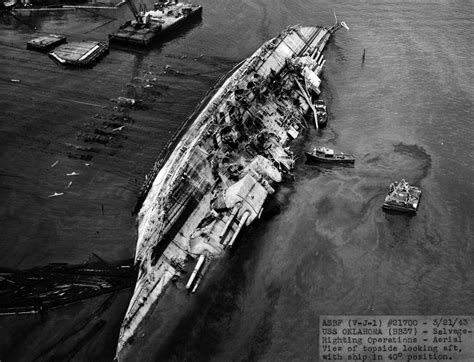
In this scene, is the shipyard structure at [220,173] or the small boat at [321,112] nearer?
the shipyard structure at [220,173]

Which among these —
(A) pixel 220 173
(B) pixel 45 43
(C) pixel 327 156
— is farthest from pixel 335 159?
(B) pixel 45 43

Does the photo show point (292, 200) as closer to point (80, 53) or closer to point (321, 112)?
point (321, 112)

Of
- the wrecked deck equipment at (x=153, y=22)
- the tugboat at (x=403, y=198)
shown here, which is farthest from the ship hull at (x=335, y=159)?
the wrecked deck equipment at (x=153, y=22)

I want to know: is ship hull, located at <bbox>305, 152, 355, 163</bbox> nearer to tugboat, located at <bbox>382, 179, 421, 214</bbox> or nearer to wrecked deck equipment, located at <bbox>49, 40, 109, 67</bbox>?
tugboat, located at <bbox>382, 179, 421, 214</bbox>

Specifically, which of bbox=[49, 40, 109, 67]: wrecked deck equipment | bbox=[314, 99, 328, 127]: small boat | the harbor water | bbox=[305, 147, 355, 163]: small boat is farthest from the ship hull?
bbox=[49, 40, 109, 67]: wrecked deck equipment

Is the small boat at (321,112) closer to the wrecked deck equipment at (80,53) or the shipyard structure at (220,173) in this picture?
the shipyard structure at (220,173)

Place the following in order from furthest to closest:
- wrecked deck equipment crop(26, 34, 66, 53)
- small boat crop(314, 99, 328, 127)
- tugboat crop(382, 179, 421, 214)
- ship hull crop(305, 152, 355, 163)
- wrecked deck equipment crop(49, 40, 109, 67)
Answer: wrecked deck equipment crop(26, 34, 66, 53)
wrecked deck equipment crop(49, 40, 109, 67)
small boat crop(314, 99, 328, 127)
ship hull crop(305, 152, 355, 163)
tugboat crop(382, 179, 421, 214)
